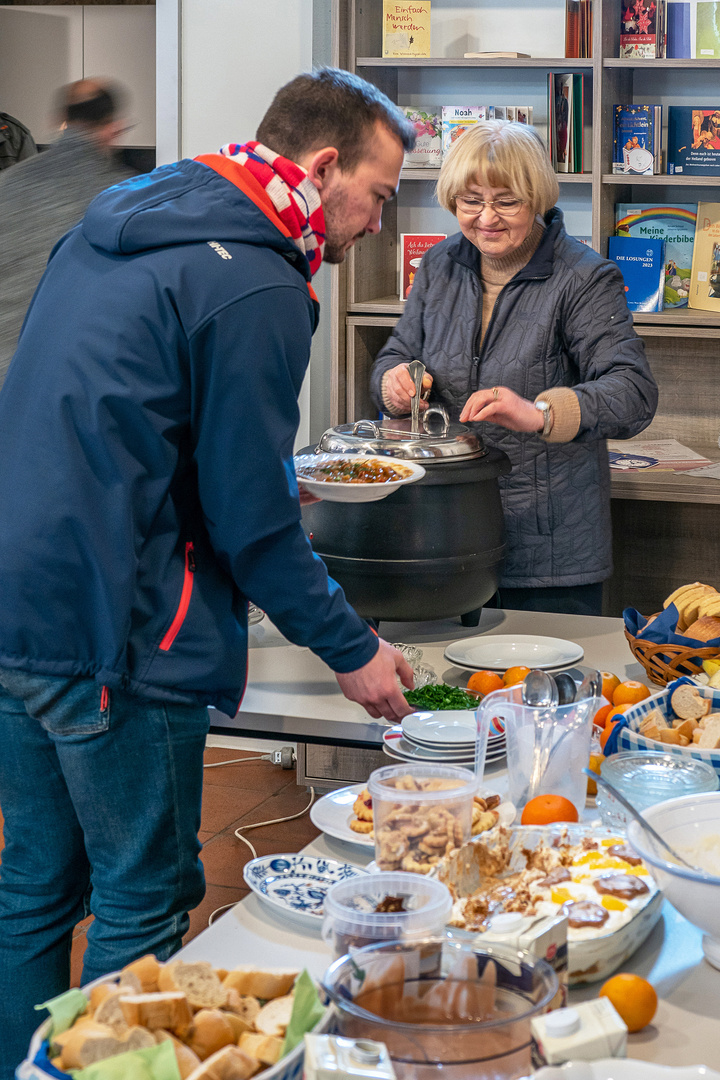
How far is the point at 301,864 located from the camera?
3.98 ft

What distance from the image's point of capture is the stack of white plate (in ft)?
4.79

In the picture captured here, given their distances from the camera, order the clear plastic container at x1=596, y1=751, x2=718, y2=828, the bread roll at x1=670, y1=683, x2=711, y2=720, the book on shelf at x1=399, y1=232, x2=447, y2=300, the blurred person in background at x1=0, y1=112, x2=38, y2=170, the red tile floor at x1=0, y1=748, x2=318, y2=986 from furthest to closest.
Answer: the blurred person in background at x1=0, y1=112, x2=38, y2=170
the book on shelf at x1=399, y1=232, x2=447, y2=300
the red tile floor at x1=0, y1=748, x2=318, y2=986
the bread roll at x1=670, y1=683, x2=711, y2=720
the clear plastic container at x1=596, y1=751, x2=718, y2=828

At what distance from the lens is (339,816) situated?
132cm

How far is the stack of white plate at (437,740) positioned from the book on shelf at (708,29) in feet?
8.82

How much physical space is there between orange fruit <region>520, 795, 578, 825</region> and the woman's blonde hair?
57.1 inches

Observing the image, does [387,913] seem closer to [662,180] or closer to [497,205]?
[497,205]

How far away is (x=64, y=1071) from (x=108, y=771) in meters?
0.62

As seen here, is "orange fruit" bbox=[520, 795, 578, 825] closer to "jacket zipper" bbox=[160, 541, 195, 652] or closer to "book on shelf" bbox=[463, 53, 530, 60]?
"jacket zipper" bbox=[160, 541, 195, 652]

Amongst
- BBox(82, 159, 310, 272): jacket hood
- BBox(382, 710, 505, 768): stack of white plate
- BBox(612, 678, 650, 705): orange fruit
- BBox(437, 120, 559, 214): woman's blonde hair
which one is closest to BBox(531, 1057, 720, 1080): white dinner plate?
BBox(382, 710, 505, 768): stack of white plate

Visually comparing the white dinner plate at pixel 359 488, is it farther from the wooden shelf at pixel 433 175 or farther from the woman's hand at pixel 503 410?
the wooden shelf at pixel 433 175

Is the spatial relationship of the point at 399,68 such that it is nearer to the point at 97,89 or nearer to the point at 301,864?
the point at 97,89

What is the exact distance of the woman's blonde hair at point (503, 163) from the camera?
7.48ft

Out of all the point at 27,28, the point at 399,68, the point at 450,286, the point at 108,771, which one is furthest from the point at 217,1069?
the point at 27,28

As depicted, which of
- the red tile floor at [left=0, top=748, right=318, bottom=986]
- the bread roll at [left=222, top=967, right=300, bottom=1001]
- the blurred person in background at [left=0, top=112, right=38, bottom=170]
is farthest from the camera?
the blurred person in background at [left=0, top=112, right=38, bottom=170]
